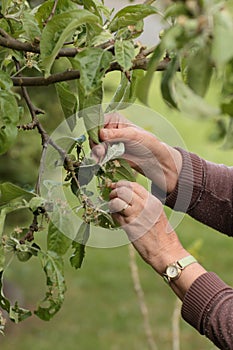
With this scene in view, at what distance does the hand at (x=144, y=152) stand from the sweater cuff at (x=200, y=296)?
9.8 inches

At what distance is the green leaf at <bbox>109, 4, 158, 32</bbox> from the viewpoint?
1.13m

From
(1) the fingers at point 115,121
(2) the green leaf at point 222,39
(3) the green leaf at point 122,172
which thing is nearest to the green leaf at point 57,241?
(3) the green leaf at point 122,172

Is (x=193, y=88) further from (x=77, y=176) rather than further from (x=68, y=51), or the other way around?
(x=77, y=176)

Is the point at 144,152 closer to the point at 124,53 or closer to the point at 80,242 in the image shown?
the point at 80,242

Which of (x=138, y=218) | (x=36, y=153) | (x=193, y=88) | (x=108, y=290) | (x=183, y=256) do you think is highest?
(x=193, y=88)

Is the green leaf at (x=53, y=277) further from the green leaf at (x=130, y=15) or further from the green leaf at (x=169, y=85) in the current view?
the green leaf at (x=169, y=85)

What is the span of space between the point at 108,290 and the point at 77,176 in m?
4.85

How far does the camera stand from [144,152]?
64.2 inches

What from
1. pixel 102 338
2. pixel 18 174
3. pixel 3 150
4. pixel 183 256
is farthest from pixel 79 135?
pixel 102 338

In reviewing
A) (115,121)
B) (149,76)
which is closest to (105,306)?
(115,121)

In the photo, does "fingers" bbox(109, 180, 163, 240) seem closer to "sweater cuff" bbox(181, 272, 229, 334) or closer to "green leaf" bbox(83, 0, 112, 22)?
"sweater cuff" bbox(181, 272, 229, 334)

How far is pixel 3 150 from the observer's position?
3.94 ft

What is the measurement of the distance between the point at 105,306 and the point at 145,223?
4.40 meters

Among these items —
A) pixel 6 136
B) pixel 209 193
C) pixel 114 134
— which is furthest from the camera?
pixel 209 193
